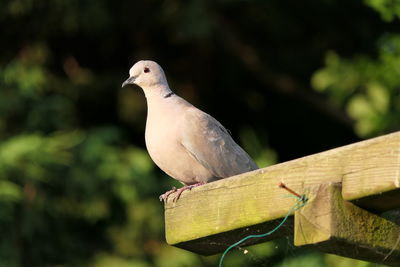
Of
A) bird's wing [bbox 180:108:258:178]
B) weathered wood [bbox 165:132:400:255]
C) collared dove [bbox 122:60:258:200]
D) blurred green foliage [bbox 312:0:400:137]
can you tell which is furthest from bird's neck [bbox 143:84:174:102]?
blurred green foliage [bbox 312:0:400:137]

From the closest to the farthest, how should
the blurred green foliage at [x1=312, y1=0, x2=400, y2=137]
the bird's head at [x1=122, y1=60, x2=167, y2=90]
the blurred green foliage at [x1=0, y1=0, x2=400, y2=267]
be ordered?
the bird's head at [x1=122, y1=60, x2=167, y2=90] → the blurred green foliage at [x1=312, y1=0, x2=400, y2=137] → the blurred green foliage at [x1=0, y1=0, x2=400, y2=267]

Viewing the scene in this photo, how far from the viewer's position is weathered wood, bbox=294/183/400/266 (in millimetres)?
2695

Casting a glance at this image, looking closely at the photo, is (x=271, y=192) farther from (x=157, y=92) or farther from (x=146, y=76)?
(x=146, y=76)

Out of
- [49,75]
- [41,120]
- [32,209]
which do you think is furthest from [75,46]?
[32,209]

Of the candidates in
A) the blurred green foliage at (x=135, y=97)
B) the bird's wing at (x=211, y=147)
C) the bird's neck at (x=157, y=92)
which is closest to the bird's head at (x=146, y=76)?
the bird's neck at (x=157, y=92)

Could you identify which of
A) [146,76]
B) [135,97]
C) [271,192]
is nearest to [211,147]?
[146,76]

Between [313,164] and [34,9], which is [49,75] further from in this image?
[313,164]

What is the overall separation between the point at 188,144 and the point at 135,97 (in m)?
4.85

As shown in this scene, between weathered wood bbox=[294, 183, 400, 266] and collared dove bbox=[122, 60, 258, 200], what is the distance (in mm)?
1503

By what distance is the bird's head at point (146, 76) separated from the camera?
4742 millimetres

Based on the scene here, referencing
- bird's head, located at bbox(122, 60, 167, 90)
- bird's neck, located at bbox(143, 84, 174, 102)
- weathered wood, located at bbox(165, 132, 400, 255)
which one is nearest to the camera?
weathered wood, located at bbox(165, 132, 400, 255)

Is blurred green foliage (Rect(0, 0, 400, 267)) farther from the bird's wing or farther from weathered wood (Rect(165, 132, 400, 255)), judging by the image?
weathered wood (Rect(165, 132, 400, 255))

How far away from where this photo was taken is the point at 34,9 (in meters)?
8.81

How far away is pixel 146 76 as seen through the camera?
4.77 metres
